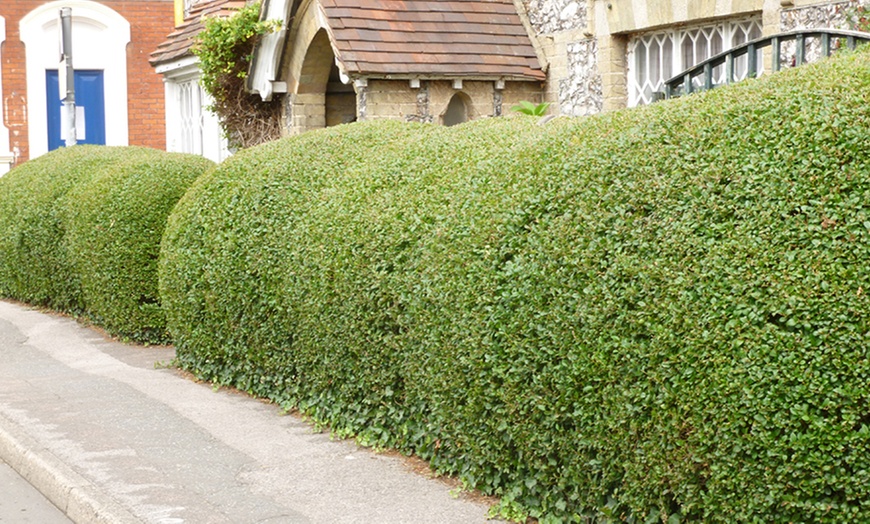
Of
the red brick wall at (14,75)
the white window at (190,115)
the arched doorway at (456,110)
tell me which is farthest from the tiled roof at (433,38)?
the red brick wall at (14,75)

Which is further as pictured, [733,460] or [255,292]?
[255,292]

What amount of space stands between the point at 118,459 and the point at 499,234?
281 cm

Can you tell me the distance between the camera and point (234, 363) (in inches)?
347

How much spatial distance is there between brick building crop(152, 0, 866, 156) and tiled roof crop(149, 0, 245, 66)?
2.39m

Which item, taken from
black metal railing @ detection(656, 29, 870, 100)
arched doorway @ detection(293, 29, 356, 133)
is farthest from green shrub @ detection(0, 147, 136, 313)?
black metal railing @ detection(656, 29, 870, 100)

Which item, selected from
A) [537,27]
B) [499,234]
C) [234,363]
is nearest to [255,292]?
[234,363]

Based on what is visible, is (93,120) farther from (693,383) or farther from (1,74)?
(693,383)

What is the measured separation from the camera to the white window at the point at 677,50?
1096 cm

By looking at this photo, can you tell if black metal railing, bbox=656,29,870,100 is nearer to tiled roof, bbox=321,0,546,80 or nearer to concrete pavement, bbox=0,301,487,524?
concrete pavement, bbox=0,301,487,524

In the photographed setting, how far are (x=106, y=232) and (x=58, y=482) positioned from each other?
4718mm

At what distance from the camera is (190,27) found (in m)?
19.2

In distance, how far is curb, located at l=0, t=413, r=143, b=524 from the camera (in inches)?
229

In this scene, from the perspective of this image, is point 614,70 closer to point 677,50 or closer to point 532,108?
point 677,50

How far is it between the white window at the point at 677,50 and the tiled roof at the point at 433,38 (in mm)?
1546
